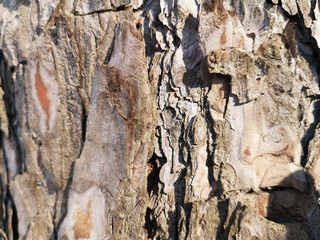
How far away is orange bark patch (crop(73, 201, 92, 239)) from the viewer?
1076 millimetres

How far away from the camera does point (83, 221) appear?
1076mm

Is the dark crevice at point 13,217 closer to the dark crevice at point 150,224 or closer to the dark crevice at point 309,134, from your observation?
the dark crevice at point 150,224

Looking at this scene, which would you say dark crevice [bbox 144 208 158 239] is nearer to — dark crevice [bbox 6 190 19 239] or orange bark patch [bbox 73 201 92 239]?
orange bark patch [bbox 73 201 92 239]

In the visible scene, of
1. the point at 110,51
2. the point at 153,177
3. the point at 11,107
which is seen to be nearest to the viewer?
the point at 110,51

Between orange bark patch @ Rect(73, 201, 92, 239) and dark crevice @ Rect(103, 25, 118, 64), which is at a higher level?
dark crevice @ Rect(103, 25, 118, 64)

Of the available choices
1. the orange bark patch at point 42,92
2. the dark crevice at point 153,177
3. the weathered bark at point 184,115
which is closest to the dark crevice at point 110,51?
the weathered bark at point 184,115

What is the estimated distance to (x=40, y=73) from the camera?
1146mm

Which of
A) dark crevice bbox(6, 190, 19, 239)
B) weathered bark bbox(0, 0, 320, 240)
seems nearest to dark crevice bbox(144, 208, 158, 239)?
weathered bark bbox(0, 0, 320, 240)

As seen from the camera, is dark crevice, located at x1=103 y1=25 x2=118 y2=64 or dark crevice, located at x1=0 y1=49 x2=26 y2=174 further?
dark crevice, located at x1=0 y1=49 x2=26 y2=174

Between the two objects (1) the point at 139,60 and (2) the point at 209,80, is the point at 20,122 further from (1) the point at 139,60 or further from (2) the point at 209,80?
(2) the point at 209,80

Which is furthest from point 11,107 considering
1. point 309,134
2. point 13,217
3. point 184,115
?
point 309,134

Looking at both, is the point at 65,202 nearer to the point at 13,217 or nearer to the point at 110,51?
the point at 13,217

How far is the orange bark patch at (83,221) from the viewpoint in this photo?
1.08 meters

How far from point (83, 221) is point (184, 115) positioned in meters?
0.49
